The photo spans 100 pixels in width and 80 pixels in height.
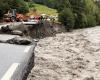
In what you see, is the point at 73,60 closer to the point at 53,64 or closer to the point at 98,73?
the point at 53,64

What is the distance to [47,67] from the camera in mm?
14109

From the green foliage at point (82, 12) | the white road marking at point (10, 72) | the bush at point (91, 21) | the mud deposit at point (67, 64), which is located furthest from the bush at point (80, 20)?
the white road marking at point (10, 72)

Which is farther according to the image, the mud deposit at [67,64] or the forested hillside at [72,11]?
the forested hillside at [72,11]

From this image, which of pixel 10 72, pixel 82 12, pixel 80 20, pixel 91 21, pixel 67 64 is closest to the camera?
pixel 10 72

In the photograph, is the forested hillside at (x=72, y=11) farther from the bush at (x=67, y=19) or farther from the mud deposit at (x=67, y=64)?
the mud deposit at (x=67, y=64)

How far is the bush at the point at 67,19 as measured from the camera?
123 ft

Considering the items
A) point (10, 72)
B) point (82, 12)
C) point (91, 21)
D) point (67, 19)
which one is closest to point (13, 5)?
point (67, 19)

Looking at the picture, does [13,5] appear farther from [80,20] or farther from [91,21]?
[91,21]


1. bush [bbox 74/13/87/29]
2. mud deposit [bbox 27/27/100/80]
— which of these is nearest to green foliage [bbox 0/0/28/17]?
bush [bbox 74/13/87/29]

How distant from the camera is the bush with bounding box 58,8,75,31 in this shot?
123 feet

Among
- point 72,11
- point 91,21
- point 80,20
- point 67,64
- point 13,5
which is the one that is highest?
point 13,5

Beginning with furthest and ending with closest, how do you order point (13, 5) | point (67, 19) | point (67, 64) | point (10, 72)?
point (67, 19) → point (13, 5) → point (67, 64) → point (10, 72)

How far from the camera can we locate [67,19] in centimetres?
3788

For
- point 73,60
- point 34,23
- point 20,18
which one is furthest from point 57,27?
point 73,60
